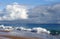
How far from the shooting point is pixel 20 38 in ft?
74.6
